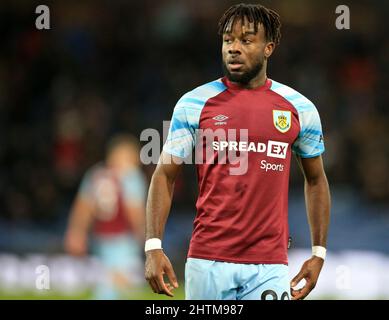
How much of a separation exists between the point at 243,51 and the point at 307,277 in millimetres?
1327

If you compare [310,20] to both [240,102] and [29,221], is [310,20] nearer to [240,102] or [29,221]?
[29,221]

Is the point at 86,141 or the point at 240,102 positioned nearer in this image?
the point at 240,102

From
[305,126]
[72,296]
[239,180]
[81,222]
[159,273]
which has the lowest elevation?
[72,296]

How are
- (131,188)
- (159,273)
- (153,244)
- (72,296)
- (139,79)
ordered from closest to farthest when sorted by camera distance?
1. (159,273)
2. (153,244)
3. (131,188)
4. (72,296)
5. (139,79)

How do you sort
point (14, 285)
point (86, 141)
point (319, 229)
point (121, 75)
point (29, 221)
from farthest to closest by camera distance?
point (121, 75), point (86, 141), point (29, 221), point (14, 285), point (319, 229)

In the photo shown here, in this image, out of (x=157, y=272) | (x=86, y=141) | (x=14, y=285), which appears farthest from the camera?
(x=86, y=141)

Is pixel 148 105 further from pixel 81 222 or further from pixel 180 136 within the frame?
pixel 180 136

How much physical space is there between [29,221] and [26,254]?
73 cm

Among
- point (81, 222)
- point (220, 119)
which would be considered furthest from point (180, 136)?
point (81, 222)

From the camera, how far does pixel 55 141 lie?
544 inches

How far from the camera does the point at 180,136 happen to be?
16.9ft
